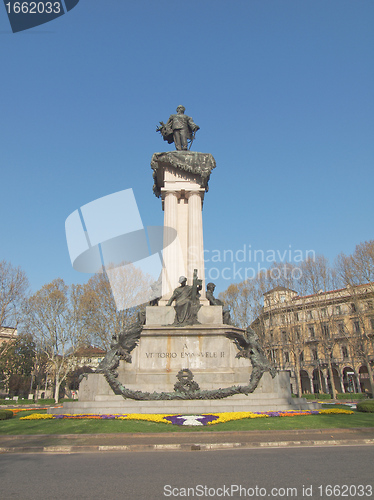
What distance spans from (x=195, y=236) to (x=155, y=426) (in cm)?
1126

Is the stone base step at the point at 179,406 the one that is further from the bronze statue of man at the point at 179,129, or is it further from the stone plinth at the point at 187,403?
the bronze statue of man at the point at 179,129

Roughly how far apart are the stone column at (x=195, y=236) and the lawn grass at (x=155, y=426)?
27.0 ft

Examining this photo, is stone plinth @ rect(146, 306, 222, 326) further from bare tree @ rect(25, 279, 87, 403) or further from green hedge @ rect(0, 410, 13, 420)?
bare tree @ rect(25, 279, 87, 403)

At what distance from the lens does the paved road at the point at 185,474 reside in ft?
17.9

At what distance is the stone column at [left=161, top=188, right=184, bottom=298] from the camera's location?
19.7 meters

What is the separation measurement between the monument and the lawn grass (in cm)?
226

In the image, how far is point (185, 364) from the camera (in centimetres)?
1617

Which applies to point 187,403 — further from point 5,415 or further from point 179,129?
point 179,129

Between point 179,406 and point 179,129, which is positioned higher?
point 179,129

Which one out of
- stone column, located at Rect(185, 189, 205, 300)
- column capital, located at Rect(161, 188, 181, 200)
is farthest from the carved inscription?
column capital, located at Rect(161, 188, 181, 200)

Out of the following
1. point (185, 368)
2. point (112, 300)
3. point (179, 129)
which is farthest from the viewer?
point (112, 300)

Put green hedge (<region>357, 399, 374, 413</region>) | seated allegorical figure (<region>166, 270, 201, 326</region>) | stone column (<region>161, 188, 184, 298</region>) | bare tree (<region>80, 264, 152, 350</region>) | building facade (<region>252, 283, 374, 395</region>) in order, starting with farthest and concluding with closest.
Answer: bare tree (<region>80, 264, 152, 350</region>), building facade (<region>252, 283, 374, 395</region>), stone column (<region>161, 188, 184, 298</region>), seated allegorical figure (<region>166, 270, 201, 326</region>), green hedge (<region>357, 399, 374, 413</region>)

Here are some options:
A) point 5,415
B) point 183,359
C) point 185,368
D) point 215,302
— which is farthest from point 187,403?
point 5,415

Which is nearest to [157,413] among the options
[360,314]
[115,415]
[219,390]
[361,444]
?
[115,415]
